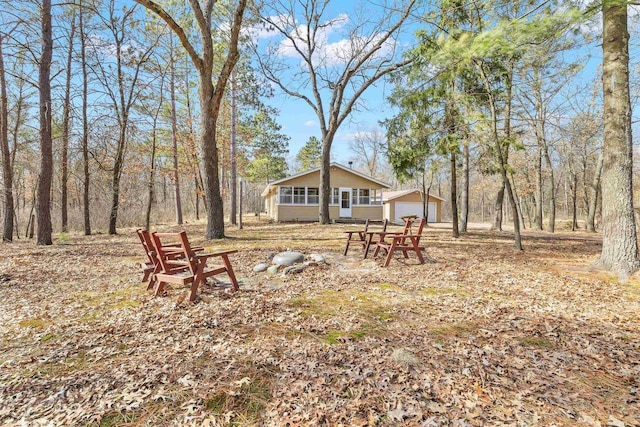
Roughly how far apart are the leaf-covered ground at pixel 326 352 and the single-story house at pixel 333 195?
16.7 m

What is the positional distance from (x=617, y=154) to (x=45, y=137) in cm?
1369

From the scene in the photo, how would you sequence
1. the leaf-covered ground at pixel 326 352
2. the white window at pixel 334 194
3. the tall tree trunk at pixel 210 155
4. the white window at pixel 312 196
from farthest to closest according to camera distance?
the white window at pixel 334 194
the white window at pixel 312 196
the tall tree trunk at pixel 210 155
the leaf-covered ground at pixel 326 352

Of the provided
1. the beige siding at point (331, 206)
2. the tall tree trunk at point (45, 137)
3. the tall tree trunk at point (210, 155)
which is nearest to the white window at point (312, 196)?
the beige siding at point (331, 206)

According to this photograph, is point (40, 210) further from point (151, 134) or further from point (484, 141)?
point (484, 141)

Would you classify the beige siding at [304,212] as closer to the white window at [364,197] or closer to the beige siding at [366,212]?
the beige siding at [366,212]

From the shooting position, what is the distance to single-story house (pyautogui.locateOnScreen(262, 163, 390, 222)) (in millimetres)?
22141

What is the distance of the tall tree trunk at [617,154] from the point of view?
5.33 meters

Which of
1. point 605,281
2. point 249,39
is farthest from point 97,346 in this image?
point 249,39

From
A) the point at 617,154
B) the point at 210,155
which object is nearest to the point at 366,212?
the point at 210,155

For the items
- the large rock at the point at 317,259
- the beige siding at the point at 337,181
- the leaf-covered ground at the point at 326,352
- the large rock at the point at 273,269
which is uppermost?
the beige siding at the point at 337,181

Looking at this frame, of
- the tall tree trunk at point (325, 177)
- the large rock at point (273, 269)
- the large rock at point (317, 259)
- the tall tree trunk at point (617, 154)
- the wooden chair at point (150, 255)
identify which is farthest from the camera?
the tall tree trunk at point (325, 177)

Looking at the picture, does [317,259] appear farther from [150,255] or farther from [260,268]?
[150,255]

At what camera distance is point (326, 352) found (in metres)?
2.94

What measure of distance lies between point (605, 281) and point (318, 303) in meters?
4.77
